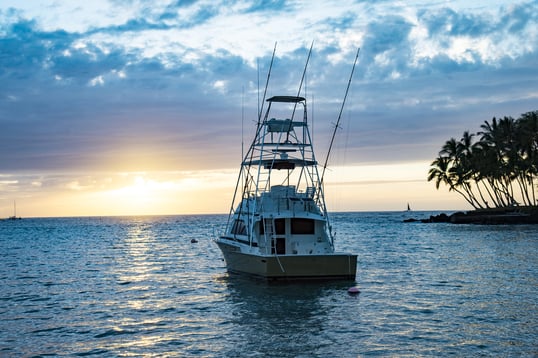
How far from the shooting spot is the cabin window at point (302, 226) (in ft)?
81.3

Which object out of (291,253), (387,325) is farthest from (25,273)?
(387,325)

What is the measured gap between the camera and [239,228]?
90.2 ft

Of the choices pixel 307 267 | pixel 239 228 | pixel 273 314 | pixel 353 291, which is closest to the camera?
pixel 273 314

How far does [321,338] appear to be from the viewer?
584 inches

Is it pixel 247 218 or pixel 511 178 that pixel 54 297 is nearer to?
pixel 247 218

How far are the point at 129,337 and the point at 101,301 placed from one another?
6773 mm

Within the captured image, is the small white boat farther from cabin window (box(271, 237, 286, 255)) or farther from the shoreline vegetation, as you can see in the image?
the shoreline vegetation

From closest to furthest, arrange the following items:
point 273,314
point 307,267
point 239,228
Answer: point 273,314 → point 307,267 → point 239,228

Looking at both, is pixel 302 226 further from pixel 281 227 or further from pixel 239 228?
pixel 239 228

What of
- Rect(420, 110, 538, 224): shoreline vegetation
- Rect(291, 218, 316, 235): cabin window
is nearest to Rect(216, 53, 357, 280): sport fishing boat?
Rect(291, 218, 316, 235): cabin window

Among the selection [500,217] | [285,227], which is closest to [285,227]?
[285,227]

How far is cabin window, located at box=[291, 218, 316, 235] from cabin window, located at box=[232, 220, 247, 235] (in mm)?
2700

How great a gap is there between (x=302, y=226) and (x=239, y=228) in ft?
12.9

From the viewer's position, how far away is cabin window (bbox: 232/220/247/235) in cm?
2673
